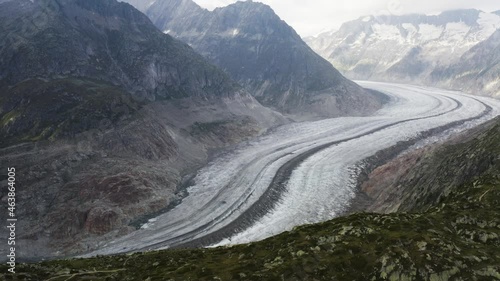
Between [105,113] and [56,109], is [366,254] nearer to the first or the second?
[105,113]

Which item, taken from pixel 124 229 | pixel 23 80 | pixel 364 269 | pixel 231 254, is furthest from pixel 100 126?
pixel 364 269

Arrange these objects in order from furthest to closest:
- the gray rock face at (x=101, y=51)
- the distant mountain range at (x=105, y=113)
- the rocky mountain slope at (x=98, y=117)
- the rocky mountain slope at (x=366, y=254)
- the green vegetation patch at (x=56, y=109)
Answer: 1. the gray rock face at (x=101, y=51)
2. the green vegetation patch at (x=56, y=109)
3. the distant mountain range at (x=105, y=113)
4. the rocky mountain slope at (x=98, y=117)
5. the rocky mountain slope at (x=366, y=254)

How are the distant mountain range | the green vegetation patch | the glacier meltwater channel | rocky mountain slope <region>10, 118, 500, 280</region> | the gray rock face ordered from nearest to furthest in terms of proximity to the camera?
rocky mountain slope <region>10, 118, 500, 280</region> → the glacier meltwater channel → the distant mountain range → the green vegetation patch → the gray rock face

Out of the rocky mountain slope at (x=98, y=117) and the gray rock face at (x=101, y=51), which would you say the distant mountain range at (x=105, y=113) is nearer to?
the rocky mountain slope at (x=98, y=117)

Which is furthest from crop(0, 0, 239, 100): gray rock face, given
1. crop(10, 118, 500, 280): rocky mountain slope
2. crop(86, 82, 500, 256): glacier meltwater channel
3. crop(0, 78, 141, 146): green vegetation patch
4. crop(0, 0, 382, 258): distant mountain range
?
crop(10, 118, 500, 280): rocky mountain slope

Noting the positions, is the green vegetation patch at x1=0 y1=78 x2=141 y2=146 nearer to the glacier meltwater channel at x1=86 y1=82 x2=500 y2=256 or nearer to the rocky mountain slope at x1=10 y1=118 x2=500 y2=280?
the glacier meltwater channel at x1=86 y1=82 x2=500 y2=256

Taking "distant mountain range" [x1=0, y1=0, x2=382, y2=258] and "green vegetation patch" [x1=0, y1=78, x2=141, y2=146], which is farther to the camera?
"green vegetation patch" [x1=0, y1=78, x2=141, y2=146]

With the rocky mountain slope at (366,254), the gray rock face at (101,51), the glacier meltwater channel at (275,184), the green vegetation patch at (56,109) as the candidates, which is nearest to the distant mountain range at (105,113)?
the green vegetation patch at (56,109)
